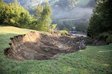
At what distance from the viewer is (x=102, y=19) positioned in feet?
94.2

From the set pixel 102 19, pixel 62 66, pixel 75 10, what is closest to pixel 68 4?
pixel 75 10

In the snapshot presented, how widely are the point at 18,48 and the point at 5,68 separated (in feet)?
15.8

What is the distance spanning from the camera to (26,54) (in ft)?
54.9

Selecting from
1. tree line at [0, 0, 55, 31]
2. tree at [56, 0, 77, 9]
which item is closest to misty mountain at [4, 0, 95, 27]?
tree at [56, 0, 77, 9]

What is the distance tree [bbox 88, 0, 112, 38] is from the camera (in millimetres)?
28312

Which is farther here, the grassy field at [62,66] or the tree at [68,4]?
Answer: the tree at [68,4]

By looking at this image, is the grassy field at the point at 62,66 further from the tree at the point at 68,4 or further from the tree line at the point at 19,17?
the tree at the point at 68,4

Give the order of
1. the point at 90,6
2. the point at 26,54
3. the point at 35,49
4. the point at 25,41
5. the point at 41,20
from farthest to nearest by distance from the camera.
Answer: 1. the point at 90,6
2. the point at 41,20
3. the point at 25,41
4. the point at 35,49
5. the point at 26,54

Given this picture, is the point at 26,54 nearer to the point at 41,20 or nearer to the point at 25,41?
the point at 25,41

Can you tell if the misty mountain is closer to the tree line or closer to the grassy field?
the tree line

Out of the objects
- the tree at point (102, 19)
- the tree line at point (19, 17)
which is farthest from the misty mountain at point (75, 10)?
the tree at point (102, 19)

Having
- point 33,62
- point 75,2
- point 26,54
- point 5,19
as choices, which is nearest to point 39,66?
point 33,62

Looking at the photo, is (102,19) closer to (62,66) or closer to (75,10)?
(62,66)

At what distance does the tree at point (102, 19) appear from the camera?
28.3m
